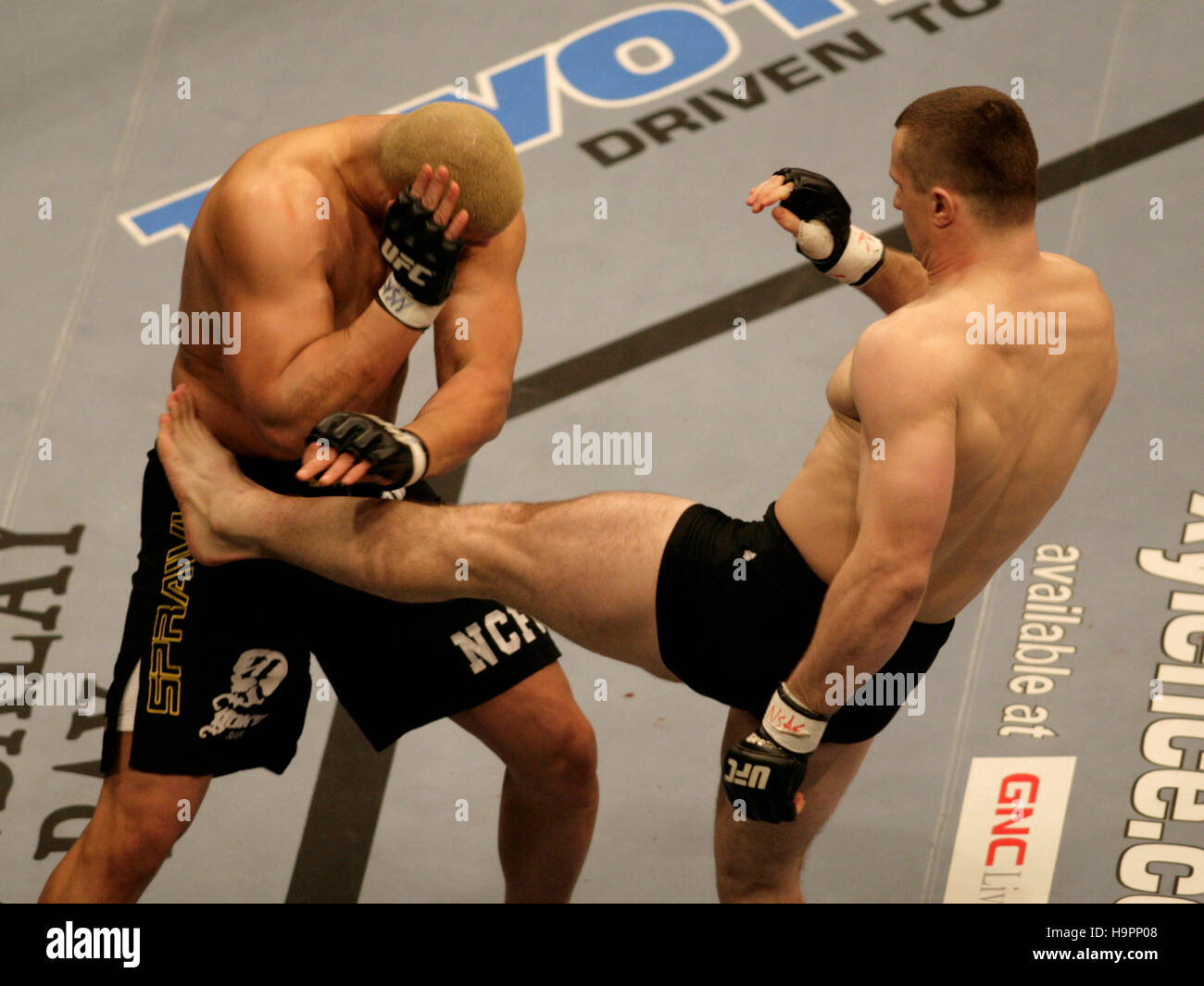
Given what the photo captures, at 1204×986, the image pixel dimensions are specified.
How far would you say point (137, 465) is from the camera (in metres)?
3.93

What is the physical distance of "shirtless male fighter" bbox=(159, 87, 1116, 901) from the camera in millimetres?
2123

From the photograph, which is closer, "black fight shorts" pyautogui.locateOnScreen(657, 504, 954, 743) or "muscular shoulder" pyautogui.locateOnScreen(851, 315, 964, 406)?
"muscular shoulder" pyautogui.locateOnScreen(851, 315, 964, 406)

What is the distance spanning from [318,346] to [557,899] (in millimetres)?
1238

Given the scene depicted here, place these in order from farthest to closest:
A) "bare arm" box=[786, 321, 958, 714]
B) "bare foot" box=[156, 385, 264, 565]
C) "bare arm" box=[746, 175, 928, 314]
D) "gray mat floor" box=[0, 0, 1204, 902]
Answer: "gray mat floor" box=[0, 0, 1204, 902] < "bare arm" box=[746, 175, 928, 314] < "bare foot" box=[156, 385, 264, 565] < "bare arm" box=[786, 321, 958, 714]

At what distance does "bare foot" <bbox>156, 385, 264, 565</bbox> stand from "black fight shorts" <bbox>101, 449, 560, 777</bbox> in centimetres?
7

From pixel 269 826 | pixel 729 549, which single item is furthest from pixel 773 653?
pixel 269 826

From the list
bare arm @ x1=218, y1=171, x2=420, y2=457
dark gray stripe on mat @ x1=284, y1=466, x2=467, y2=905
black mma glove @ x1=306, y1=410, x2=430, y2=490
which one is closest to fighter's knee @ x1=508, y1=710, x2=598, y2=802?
dark gray stripe on mat @ x1=284, y1=466, x2=467, y2=905

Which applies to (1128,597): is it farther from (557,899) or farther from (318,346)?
(318,346)

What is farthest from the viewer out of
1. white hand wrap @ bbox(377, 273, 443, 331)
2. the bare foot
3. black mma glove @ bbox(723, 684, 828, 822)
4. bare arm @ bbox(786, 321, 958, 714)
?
the bare foot

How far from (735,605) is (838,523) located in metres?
0.21

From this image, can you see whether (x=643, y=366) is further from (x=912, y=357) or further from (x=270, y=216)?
(x=912, y=357)

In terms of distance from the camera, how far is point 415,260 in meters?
2.42

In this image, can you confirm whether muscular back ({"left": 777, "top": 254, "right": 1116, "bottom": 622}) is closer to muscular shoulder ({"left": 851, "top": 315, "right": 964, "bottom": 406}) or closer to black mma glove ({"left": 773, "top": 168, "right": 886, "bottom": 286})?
muscular shoulder ({"left": 851, "top": 315, "right": 964, "bottom": 406})

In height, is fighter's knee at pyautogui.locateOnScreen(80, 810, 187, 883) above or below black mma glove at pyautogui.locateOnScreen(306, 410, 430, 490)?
below
